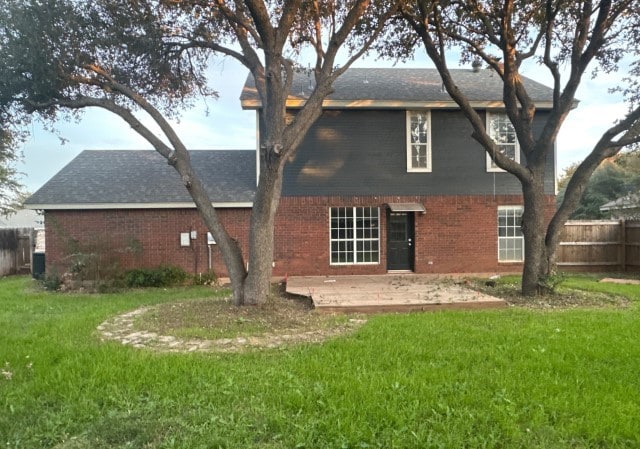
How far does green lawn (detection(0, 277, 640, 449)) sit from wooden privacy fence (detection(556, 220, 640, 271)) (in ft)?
31.1

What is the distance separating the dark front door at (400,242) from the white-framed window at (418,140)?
1.60 m

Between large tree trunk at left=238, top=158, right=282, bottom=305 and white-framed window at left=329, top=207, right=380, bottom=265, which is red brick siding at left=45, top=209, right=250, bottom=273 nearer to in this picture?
white-framed window at left=329, top=207, right=380, bottom=265

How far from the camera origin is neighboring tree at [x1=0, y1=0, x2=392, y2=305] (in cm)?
822

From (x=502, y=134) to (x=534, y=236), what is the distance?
222 inches

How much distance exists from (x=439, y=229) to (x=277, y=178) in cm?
794

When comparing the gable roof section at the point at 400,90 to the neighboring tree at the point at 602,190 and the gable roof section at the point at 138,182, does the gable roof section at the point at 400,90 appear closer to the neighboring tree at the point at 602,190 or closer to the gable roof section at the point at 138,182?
the gable roof section at the point at 138,182

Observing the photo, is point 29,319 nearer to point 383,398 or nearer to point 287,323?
point 287,323

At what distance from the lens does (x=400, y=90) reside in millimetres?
14820

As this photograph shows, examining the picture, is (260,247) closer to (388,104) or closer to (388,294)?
(388,294)

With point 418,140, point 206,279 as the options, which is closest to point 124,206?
point 206,279

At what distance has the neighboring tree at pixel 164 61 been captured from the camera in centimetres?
822

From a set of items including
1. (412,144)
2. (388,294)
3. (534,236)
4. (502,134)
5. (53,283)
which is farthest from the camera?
(502,134)

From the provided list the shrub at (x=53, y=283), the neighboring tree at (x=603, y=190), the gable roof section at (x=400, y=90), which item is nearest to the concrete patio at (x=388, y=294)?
the gable roof section at (x=400, y=90)

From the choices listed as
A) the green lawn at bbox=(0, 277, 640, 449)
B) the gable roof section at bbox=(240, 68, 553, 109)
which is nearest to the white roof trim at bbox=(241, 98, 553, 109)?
the gable roof section at bbox=(240, 68, 553, 109)
